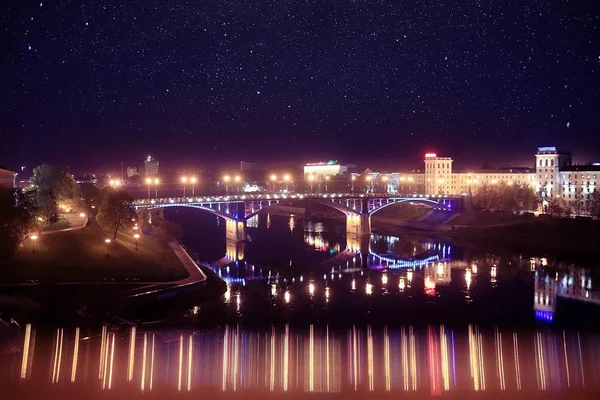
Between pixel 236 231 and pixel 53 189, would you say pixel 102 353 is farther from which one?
pixel 236 231

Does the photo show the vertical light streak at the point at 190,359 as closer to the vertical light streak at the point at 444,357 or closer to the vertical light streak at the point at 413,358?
the vertical light streak at the point at 413,358

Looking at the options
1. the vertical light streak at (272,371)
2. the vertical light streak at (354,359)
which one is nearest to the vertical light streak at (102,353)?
the vertical light streak at (272,371)

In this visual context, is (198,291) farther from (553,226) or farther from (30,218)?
(553,226)

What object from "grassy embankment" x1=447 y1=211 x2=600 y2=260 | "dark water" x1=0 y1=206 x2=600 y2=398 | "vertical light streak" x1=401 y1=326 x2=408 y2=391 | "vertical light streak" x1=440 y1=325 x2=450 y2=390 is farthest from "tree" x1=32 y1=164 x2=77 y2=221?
"grassy embankment" x1=447 y1=211 x2=600 y2=260

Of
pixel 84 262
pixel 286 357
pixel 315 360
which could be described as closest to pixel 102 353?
pixel 286 357

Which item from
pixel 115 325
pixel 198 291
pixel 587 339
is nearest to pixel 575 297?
pixel 587 339

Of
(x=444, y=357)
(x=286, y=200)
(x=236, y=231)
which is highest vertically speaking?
(x=286, y=200)
